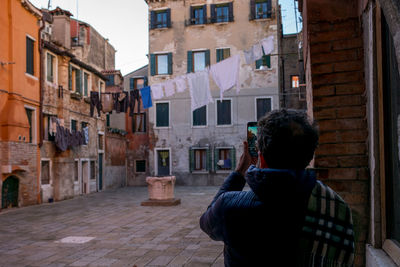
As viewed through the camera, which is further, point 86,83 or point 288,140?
point 86,83

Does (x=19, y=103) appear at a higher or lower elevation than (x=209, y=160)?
higher

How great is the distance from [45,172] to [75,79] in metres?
5.14

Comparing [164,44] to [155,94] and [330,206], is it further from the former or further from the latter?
[330,206]

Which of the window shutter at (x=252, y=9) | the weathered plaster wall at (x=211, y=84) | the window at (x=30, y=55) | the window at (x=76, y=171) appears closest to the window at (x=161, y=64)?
the weathered plaster wall at (x=211, y=84)

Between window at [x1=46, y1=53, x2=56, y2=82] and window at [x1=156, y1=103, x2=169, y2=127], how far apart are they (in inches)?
338

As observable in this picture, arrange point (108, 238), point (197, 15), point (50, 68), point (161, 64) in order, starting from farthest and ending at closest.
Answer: point (161, 64)
point (197, 15)
point (50, 68)
point (108, 238)

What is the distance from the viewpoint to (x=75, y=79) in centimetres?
1922

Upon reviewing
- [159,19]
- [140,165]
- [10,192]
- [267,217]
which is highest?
[159,19]

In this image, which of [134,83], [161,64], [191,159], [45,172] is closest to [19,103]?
[45,172]

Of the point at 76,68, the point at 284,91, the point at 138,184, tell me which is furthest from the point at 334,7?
the point at 138,184

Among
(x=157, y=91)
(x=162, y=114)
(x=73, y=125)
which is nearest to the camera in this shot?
(x=157, y=91)

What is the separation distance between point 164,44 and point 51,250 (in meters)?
19.8

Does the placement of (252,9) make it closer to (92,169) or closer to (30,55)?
(92,169)

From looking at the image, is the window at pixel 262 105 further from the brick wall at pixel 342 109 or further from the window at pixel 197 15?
the brick wall at pixel 342 109
